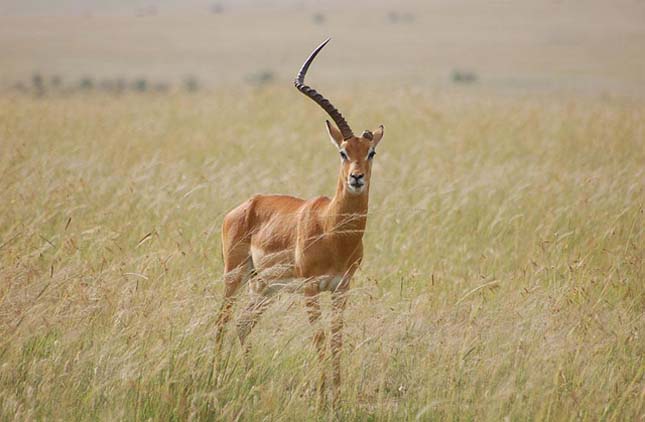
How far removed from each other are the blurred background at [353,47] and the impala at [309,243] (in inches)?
830

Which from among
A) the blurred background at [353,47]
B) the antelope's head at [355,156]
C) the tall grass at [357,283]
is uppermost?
the antelope's head at [355,156]

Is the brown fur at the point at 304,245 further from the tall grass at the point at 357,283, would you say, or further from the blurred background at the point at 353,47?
the blurred background at the point at 353,47

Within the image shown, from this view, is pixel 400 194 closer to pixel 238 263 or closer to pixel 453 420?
pixel 238 263

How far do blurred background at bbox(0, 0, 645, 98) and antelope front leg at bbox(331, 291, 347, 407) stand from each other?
21878 millimetres

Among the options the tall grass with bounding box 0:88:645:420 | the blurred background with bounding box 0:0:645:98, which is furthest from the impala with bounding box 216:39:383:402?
the blurred background with bounding box 0:0:645:98

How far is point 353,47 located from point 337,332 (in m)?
46.0

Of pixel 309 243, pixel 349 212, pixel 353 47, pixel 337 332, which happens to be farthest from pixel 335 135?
pixel 353 47

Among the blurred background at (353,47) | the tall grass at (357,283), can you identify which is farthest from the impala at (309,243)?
the blurred background at (353,47)

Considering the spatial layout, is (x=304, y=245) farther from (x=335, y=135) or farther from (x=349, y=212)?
(x=335, y=135)

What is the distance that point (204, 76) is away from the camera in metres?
39.3

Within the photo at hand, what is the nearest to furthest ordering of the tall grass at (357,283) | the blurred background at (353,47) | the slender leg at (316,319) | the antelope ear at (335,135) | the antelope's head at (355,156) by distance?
the tall grass at (357,283) → the slender leg at (316,319) → the antelope's head at (355,156) → the antelope ear at (335,135) → the blurred background at (353,47)

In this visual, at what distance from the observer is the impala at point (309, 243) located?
5.74 meters

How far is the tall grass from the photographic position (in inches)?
197

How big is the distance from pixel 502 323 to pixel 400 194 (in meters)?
4.18
